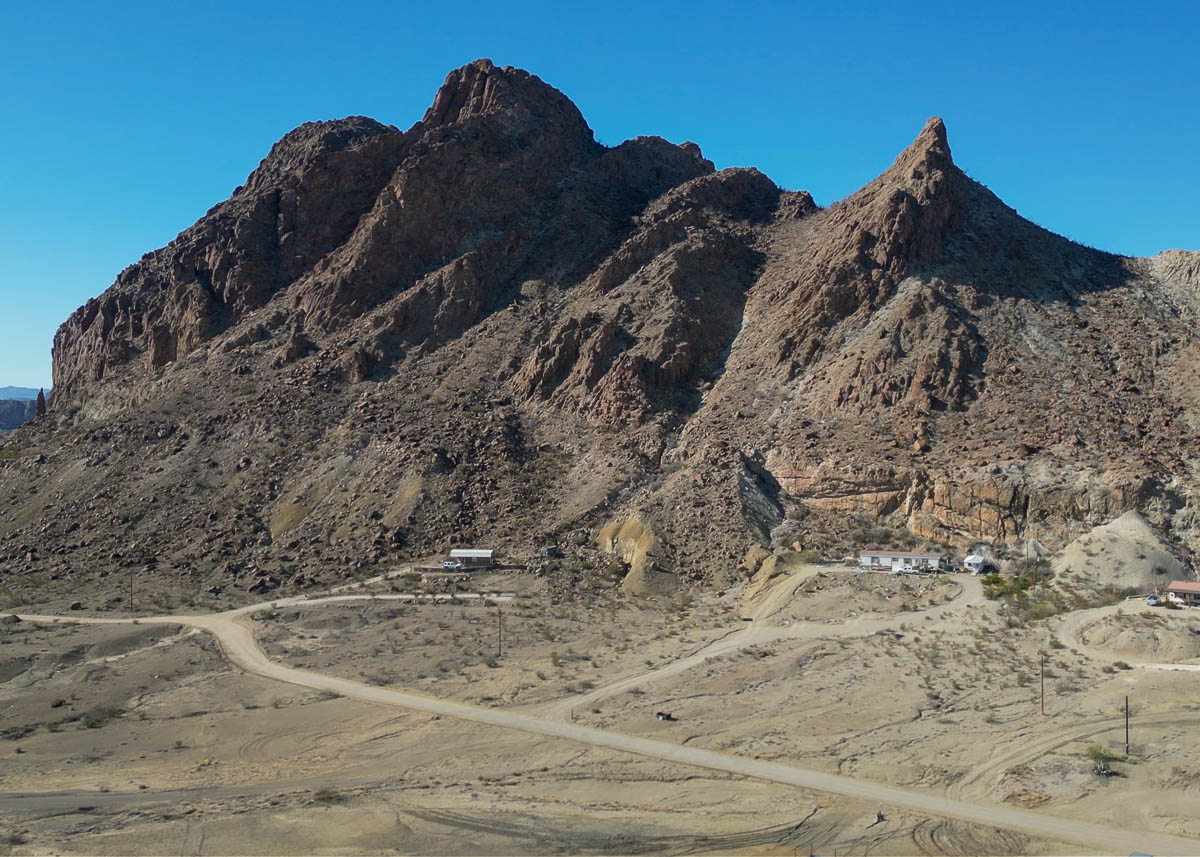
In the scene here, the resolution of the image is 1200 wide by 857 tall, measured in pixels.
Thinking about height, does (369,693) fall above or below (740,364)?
below

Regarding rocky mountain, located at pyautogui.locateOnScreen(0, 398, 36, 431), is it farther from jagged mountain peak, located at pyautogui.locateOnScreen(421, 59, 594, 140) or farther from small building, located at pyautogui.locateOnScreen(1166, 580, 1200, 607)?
small building, located at pyautogui.locateOnScreen(1166, 580, 1200, 607)

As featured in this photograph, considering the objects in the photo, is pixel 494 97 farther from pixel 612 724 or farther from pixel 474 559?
pixel 612 724

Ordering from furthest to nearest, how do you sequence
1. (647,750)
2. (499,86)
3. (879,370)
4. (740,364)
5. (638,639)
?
(499,86), (740,364), (879,370), (638,639), (647,750)

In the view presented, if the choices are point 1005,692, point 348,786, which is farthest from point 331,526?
point 1005,692

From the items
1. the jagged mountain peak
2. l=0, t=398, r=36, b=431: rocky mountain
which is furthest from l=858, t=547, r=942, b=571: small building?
l=0, t=398, r=36, b=431: rocky mountain

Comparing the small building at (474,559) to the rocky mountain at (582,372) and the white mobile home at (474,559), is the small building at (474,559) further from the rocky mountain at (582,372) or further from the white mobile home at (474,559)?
the rocky mountain at (582,372)

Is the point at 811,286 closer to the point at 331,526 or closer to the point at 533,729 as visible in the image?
the point at 331,526
